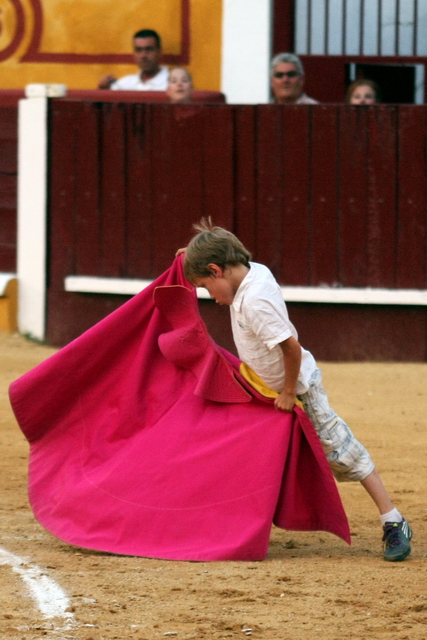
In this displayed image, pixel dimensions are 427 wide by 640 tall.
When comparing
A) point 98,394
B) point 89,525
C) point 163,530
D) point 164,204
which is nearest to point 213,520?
point 163,530

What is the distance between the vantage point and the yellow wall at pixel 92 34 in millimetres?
8031

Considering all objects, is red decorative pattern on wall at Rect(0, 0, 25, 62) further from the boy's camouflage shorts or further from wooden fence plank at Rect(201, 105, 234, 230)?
the boy's camouflage shorts

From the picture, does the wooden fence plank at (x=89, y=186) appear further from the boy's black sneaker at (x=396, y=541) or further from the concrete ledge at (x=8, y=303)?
the boy's black sneaker at (x=396, y=541)

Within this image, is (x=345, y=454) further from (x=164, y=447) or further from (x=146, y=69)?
(x=146, y=69)

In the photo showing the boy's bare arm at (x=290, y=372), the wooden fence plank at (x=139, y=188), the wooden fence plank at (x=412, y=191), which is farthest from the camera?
the wooden fence plank at (x=139, y=188)

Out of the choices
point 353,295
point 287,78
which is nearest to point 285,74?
point 287,78

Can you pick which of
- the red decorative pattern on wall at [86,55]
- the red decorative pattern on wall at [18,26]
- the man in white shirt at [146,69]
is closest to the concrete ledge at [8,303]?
the man in white shirt at [146,69]

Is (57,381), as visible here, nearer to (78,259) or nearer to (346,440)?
(346,440)

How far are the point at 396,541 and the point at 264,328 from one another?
753 mm

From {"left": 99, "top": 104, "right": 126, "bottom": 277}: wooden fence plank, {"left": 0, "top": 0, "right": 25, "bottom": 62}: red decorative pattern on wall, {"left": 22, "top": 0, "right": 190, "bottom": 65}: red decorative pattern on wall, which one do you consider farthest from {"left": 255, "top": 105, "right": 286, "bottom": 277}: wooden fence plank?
{"left": 0, "top": 0, "right": 25, "bottom": 62}: red decorative pattern on wall

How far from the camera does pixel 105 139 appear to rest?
717cm

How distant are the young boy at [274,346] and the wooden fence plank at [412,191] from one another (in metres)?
3.44

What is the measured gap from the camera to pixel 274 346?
10.6 ft

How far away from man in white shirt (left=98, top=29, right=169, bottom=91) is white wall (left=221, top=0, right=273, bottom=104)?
499mm
